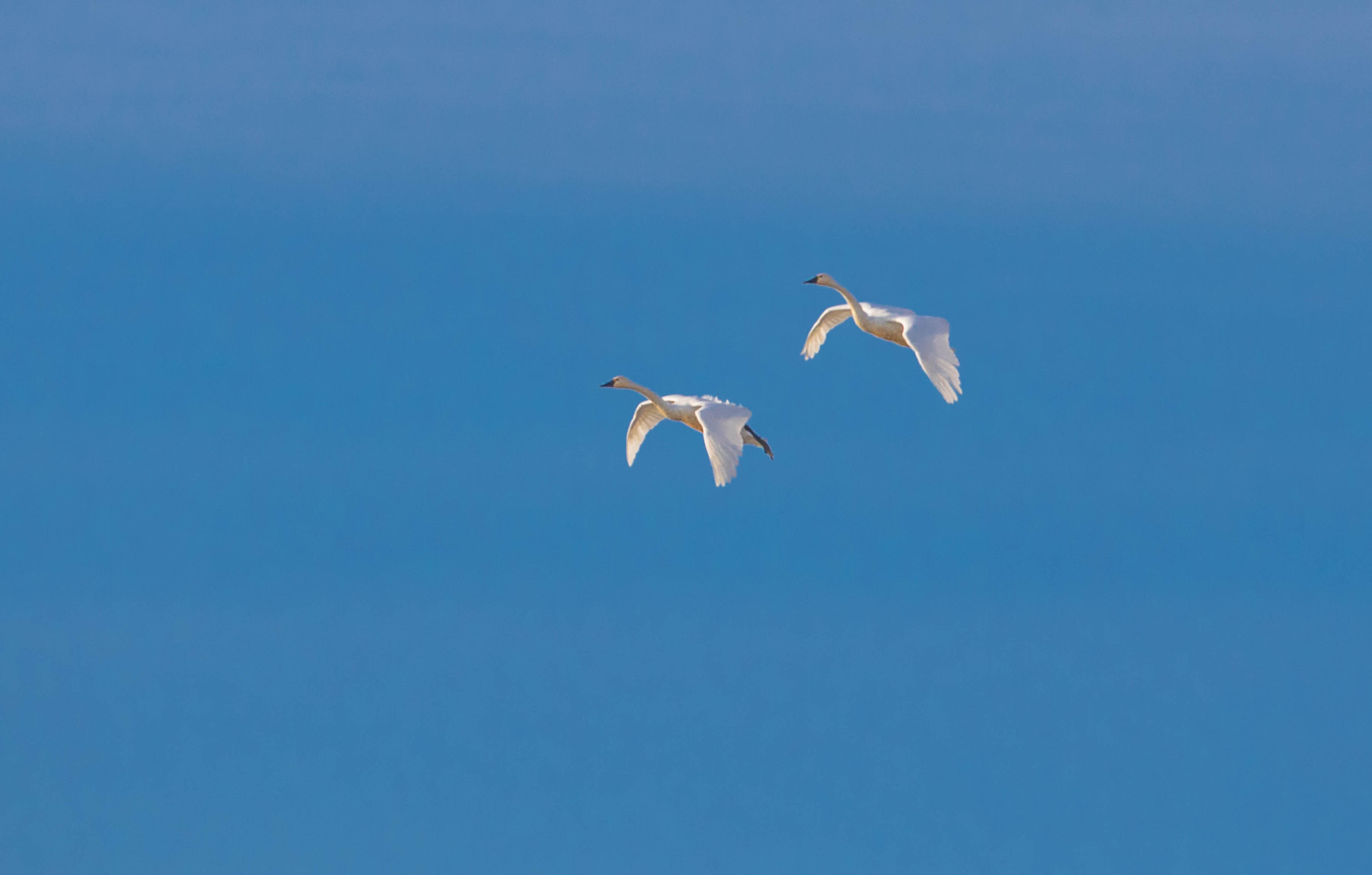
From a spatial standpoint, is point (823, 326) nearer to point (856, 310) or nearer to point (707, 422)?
point (856, 310)

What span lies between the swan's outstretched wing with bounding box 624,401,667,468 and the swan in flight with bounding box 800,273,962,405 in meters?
5.57

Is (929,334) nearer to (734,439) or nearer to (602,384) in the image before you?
(734,439)

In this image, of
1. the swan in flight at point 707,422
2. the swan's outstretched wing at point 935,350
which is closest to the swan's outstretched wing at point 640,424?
the swan in flight at point 707,422

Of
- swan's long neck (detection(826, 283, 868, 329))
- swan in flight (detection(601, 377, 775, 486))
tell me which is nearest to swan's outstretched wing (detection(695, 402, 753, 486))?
swan in flight (detection(601, 377, 775, 486))

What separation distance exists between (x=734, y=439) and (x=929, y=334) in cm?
741

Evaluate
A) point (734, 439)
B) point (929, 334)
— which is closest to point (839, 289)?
point (929, 334)

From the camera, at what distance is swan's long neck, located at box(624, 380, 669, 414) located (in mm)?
65562

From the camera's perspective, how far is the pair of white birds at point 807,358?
189 ft

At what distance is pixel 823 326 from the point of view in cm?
6906

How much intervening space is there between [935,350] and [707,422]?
713 centimetres

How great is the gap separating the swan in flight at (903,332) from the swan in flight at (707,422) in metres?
4.96

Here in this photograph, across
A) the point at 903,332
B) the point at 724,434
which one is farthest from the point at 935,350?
the point at 724,434

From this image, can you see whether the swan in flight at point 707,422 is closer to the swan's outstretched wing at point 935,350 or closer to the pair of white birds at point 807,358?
the pair of white birds at point 807,358

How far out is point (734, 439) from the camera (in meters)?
58.2
